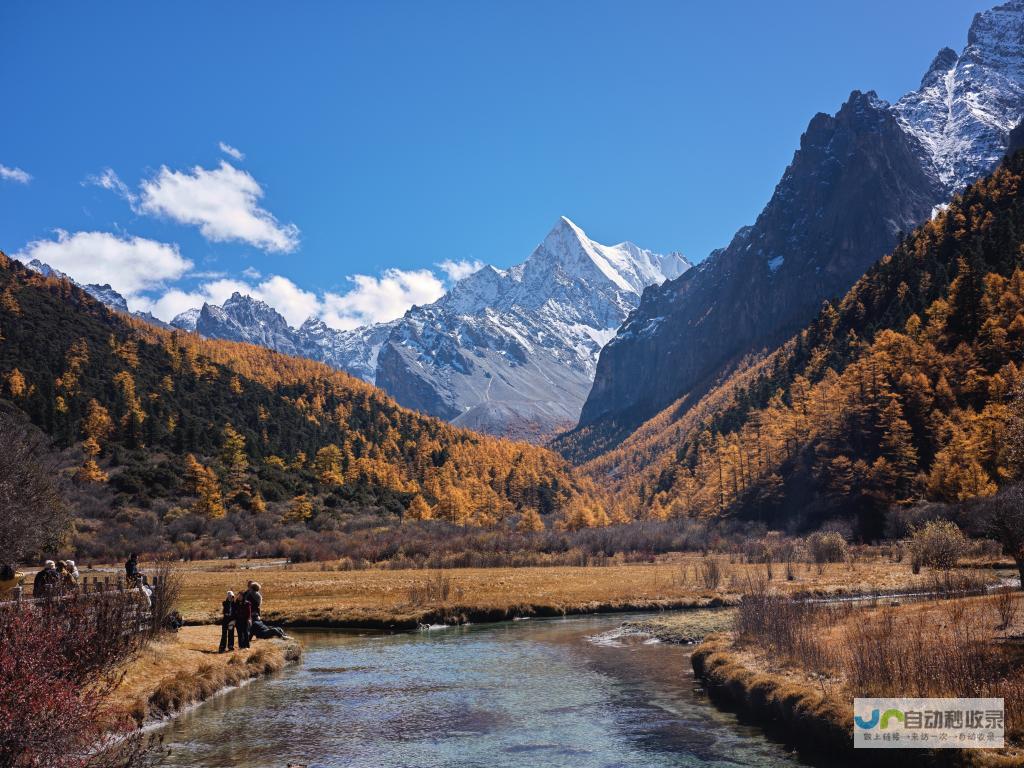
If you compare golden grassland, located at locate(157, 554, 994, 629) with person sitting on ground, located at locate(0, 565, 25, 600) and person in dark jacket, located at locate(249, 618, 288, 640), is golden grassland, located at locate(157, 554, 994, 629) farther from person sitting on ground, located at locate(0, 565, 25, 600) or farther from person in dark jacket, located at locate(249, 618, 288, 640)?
person sitting on ground, located at locate(0, 565, 25, 600)

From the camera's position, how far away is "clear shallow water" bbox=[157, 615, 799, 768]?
22422mm

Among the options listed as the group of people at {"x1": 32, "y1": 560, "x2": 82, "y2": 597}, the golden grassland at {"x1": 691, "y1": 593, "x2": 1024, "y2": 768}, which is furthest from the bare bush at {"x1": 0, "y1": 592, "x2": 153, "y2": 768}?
the golden grassland at {"x1": 691, "y1": 593, "x2": 1024, "y2": 768}

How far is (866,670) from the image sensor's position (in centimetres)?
2273

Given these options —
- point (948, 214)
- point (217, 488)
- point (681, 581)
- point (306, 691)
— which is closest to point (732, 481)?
point (948, 214)

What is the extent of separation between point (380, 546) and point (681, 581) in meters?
54.2

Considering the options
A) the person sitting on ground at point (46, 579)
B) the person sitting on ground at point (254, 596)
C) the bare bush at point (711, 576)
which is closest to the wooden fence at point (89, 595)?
the person sitting on ground at point (46, 579)

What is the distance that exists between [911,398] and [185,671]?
4382 inches

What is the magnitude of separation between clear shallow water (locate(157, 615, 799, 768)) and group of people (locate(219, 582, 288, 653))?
3.45 m

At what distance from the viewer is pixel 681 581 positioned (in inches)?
2948

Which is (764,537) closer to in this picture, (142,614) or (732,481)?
(732,481)

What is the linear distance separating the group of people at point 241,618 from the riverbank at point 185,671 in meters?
0.64

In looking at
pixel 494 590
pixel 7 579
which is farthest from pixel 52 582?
pixel 494 590

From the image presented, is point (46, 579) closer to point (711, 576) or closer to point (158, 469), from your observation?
point (711, 576)

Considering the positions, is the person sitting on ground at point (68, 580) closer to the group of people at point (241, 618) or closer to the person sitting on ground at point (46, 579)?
the person sitting on ground at point (46, 579)
